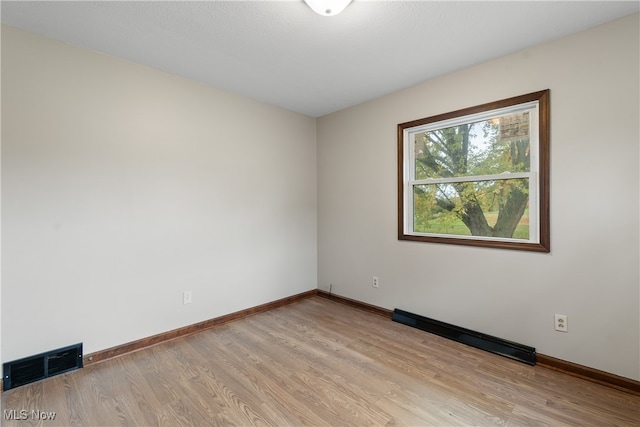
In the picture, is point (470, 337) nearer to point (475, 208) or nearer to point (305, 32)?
point (475, 208)

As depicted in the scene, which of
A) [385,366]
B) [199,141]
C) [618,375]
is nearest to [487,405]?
[385,366]

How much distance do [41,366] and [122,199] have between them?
50.3 inches

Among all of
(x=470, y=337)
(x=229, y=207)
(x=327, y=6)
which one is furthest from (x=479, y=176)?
(x=229, y=207)

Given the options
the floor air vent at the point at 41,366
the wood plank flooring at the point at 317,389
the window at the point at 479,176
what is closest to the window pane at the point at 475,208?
the window at the point at 479,176

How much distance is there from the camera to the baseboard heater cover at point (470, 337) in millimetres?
2229

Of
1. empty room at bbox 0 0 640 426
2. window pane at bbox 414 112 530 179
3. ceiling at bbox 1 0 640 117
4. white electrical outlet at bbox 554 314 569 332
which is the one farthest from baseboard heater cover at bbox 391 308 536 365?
ceiling at bbox 1 0 640 117

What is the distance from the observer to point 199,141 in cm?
280

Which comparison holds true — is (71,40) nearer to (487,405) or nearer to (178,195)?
(178,195)

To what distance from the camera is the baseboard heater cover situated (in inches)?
87.8

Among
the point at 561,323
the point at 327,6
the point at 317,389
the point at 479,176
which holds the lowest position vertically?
the point at 317,389

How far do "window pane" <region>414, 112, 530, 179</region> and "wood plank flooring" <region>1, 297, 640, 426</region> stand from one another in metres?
1.58

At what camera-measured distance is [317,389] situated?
1.91m

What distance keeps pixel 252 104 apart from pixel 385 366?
2.91 metres

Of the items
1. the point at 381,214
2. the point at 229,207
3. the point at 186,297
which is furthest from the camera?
the point at 381,214
